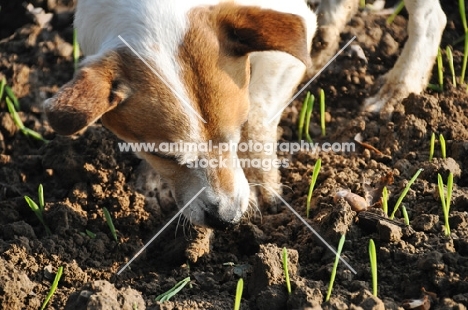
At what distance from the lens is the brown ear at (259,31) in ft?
12.6

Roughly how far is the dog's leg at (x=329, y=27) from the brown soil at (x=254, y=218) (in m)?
0.09

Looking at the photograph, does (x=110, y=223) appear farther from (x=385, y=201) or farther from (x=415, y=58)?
(x=415, y=58)

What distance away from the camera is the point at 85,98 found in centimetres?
362

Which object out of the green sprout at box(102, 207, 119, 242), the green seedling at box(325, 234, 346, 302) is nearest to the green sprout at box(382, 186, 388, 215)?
the green seedling at box(325, 234, 346, 302)

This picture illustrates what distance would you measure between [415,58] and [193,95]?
1.91 metres

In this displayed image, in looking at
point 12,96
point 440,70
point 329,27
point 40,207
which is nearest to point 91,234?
point 40,207

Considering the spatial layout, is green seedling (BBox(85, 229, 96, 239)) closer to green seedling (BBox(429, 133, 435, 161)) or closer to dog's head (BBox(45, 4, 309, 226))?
dog's head (BBox(45, 4, 309, 226))

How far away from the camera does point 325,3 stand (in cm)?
551

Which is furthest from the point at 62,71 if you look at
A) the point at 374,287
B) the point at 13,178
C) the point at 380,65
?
the point at 374,287

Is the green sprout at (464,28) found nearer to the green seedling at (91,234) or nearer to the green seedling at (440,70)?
the green seedling at (440,70)

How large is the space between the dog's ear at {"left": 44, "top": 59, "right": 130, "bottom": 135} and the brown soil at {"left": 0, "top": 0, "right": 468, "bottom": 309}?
0.72m

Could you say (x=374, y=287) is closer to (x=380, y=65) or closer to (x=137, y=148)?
(x=137, y=148)

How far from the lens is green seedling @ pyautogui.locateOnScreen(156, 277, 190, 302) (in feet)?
12.2

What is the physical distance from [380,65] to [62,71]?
2090mm
